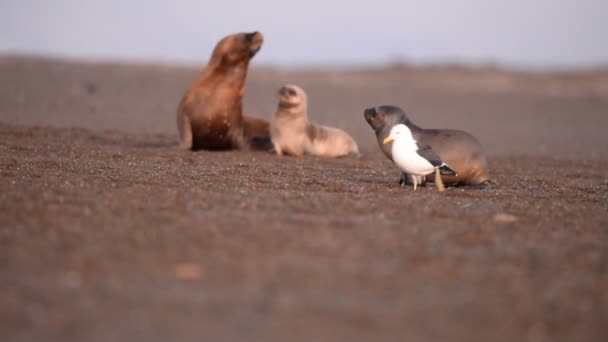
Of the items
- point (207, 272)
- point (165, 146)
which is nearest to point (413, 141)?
point (207, 272)

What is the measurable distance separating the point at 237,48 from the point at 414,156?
15.6ft

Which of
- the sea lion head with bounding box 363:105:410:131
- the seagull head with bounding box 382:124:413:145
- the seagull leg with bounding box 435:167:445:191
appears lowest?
the seagull leg with bounding box 435:167:445:191

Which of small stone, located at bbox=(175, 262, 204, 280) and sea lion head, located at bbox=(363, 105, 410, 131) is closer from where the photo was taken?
small stone, located at bbox=(175, 262, 204, 280)

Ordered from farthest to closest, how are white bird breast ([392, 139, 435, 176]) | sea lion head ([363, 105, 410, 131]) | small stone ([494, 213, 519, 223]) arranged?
1. sea lion head ([363, 105, 410, 131])
2. white bird breast ([392, 139, 435, 176])
3. small stone ([494, 213, 519, 223])

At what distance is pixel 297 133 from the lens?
11.2 meters

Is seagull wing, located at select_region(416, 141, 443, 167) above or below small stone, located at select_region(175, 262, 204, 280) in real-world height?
above

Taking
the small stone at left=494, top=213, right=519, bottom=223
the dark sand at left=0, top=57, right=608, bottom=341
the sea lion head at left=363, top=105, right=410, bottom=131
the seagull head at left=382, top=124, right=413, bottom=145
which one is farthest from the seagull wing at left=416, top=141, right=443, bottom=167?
the small stone at left=494, top=213, right=519, bottom=223

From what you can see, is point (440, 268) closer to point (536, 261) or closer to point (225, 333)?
point (536, 261)

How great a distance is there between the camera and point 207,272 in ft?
13.4

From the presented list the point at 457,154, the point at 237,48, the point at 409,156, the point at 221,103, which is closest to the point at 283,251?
the point at 409,156

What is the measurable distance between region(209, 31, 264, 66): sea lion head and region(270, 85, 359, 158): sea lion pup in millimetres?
625

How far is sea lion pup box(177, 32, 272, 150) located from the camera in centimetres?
1085

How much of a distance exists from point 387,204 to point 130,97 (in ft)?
44.1

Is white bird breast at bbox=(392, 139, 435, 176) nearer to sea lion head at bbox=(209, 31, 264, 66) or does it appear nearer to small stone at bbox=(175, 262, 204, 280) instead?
small stone at bbox=(175, 262, 204, 280)
